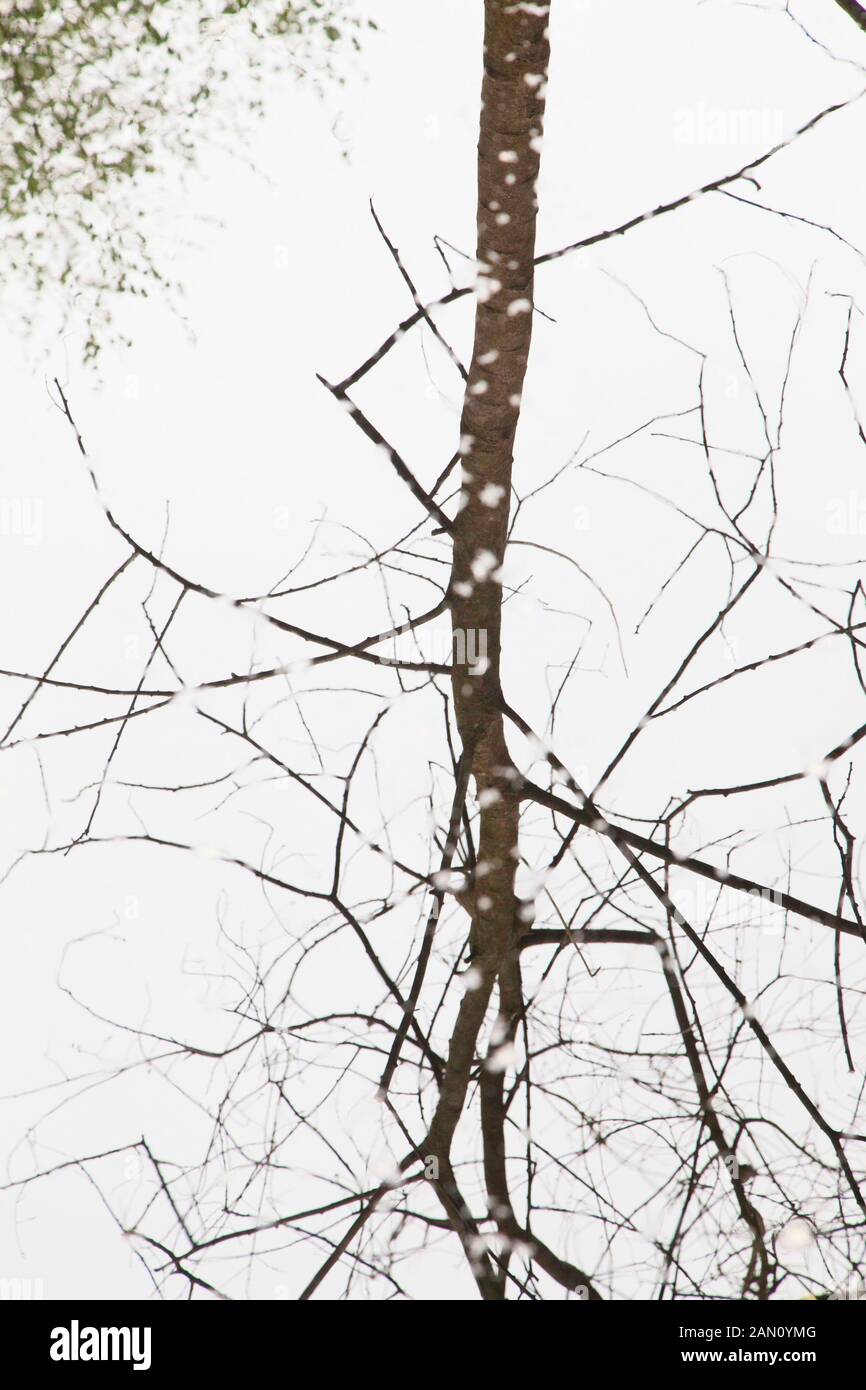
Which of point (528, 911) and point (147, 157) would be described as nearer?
point (528, 911)

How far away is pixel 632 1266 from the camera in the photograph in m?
0.56

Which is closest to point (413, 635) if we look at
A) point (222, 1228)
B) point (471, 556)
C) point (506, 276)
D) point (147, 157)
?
point (471, 556)

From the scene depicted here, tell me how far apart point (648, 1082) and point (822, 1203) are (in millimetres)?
99

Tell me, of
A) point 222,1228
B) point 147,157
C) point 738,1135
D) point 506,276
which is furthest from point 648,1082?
point 147,157

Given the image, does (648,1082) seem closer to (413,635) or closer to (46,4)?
(413,635)

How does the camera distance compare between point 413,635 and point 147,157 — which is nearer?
point 413,635
